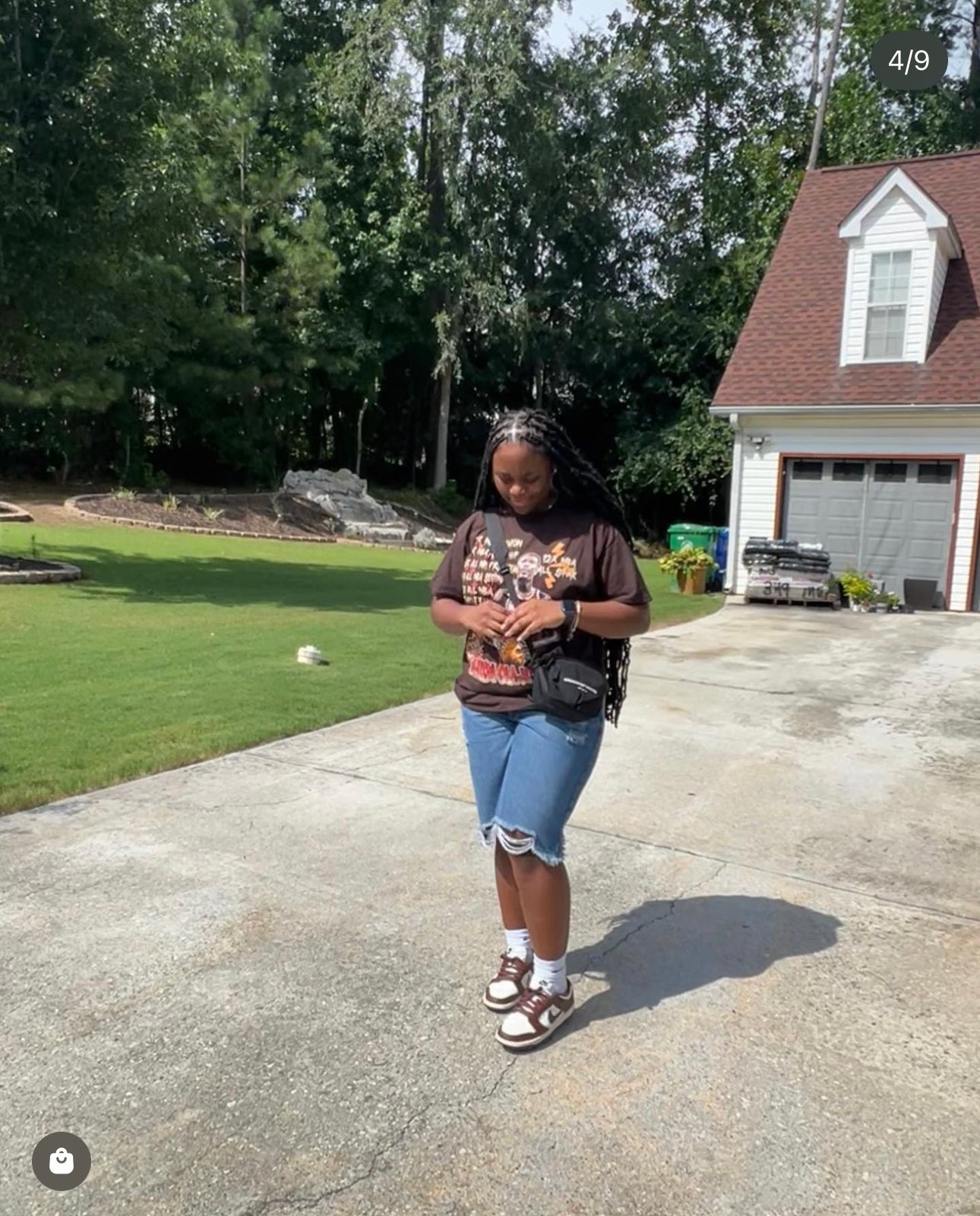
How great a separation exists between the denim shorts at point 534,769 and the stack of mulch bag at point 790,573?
36.5ft

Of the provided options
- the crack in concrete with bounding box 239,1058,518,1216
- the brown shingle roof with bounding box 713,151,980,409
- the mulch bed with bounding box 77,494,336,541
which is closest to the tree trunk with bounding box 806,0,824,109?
the brown shingle roof with bounding box 713,151,980,409

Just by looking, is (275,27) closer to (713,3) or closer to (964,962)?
(713,3)

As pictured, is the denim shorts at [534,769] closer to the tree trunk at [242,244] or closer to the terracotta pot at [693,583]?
the terracotta pot at [693,583]

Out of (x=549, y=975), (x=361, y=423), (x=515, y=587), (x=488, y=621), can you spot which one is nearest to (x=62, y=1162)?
(x=549, y=975)

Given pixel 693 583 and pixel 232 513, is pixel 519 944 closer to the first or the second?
pixel 693 583

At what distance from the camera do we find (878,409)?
44.5 feet

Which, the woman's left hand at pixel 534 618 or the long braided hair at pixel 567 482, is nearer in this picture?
the woman's left hand at pixel 534 618

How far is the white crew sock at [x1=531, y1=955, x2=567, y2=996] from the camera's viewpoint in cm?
273

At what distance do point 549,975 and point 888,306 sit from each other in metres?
14.0

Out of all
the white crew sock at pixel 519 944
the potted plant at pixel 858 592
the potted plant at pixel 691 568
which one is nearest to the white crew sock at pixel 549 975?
the white crew sock at pixel 519 944

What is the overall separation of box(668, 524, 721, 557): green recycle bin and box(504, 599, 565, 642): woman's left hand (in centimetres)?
1300

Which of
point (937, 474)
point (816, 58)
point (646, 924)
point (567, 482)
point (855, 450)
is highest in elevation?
point (816, 58)

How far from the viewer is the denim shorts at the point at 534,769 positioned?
2.61m

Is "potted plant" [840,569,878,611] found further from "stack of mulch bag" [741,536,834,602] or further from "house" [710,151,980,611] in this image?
"house" [710,151,980,611]
